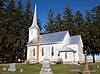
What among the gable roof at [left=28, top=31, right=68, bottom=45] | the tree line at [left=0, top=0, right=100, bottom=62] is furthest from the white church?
the tree line at [left=0, top=0, right=100, bottom=62]

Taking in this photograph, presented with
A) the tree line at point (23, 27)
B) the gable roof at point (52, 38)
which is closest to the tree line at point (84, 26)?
the tree line at point (23, 27)

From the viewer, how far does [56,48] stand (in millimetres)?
47156

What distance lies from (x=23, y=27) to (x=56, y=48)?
779 inches

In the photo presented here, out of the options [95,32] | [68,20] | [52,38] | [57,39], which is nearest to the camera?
[57,39]

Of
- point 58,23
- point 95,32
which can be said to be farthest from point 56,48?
point 58,23

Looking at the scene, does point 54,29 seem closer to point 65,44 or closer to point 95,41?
point 95,41

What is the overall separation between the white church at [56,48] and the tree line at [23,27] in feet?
26.8

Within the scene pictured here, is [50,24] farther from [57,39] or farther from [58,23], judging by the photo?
[57,39]

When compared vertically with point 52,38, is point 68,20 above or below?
above

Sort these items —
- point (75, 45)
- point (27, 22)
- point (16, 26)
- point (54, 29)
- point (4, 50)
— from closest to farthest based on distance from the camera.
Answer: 1. point (75, 45)
2. point (4, 50)
3. point (16, 26)
4. point (27, 22)
5. point (54, 29)

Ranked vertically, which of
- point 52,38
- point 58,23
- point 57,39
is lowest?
point 57,39

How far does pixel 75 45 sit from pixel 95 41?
13002 millimetres

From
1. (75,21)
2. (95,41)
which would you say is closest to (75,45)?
(95,41)

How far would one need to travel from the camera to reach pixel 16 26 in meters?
59.7
